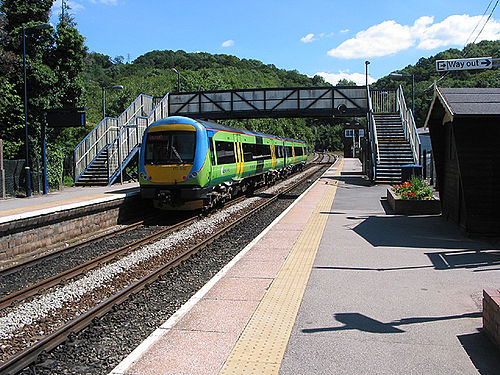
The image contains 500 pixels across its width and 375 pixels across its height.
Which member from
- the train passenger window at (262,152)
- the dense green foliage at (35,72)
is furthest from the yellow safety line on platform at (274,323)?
the dense green foliage at (35,72)

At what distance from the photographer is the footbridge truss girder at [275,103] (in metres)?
30.4

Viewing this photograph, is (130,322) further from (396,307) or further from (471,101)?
(471,101)

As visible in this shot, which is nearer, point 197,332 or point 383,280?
point 197,332

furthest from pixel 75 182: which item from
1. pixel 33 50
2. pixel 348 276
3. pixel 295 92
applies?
pixel 348 276

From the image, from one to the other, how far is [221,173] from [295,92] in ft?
54.9

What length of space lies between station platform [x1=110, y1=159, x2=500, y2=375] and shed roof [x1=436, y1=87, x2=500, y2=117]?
104 inches

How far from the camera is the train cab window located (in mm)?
14414

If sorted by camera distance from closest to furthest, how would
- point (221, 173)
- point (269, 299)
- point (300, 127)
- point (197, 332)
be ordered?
point (197, 332)
point (269, 299)
point (221, 173)
point (300, 127)

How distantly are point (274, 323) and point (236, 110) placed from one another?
27476 millimetres

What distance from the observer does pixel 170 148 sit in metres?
14.5

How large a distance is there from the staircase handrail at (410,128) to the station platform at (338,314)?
51.9 ft

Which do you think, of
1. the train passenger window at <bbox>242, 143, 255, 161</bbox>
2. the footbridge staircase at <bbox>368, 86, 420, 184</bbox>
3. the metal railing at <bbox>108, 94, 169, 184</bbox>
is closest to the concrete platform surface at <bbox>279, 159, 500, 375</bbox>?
the train passenger window at <bbox>242, 143, 255, 161</bbox>

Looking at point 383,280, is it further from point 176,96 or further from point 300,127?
point 300,127

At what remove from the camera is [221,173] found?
1609 centimetres
